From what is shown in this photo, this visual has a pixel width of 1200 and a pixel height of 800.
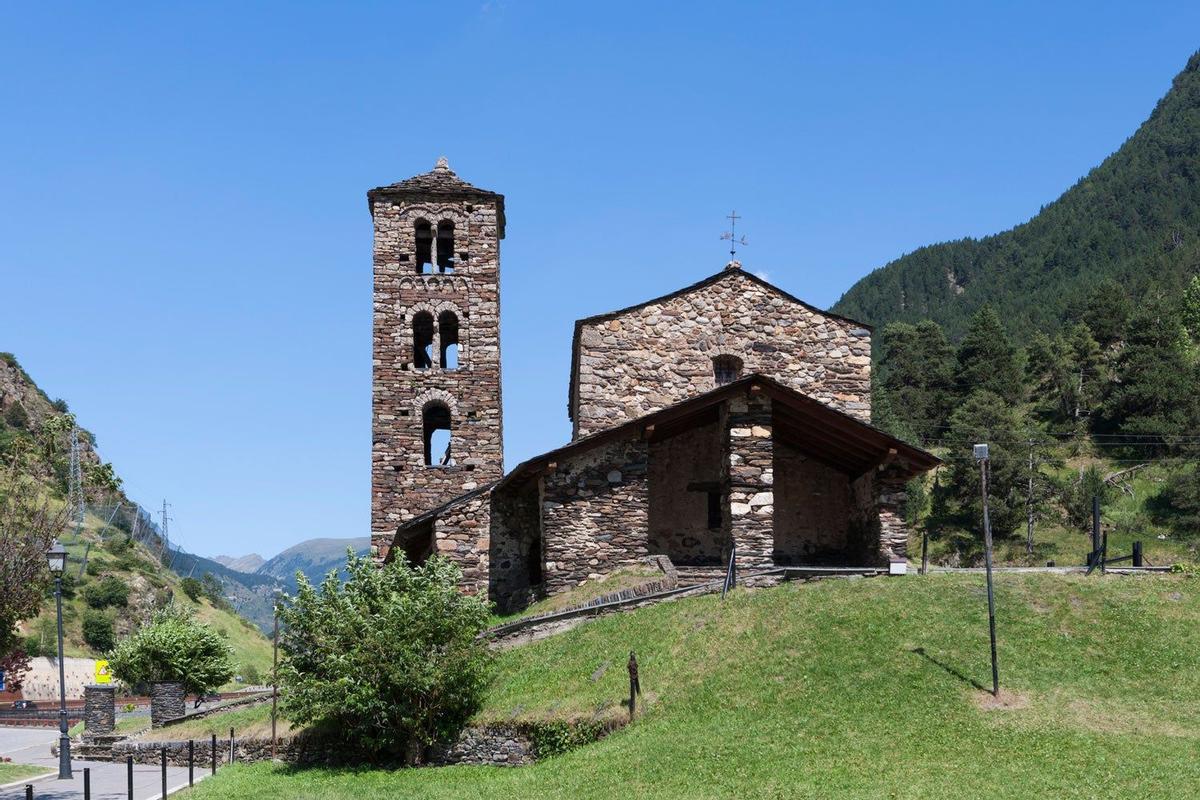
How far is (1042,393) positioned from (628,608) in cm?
8028

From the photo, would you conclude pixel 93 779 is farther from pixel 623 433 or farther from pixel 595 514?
pixel 623 433

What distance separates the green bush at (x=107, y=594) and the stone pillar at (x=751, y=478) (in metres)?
79.4

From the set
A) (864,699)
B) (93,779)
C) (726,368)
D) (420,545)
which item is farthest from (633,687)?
(726,368)

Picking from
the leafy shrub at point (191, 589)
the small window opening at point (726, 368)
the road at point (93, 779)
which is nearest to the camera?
the road at point (93, 779)

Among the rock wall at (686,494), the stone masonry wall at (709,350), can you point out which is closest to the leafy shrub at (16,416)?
the stone masonry wall at (709,350)

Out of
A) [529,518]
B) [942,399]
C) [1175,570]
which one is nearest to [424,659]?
[529,518]

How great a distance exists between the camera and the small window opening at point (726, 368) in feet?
110

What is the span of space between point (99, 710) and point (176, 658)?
8713 millimetres

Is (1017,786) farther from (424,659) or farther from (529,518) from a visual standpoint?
(529,518)

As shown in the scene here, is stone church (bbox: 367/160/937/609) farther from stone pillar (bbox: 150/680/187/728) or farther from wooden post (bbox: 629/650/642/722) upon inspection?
stone pillar (bbox: 150/680/187/728)

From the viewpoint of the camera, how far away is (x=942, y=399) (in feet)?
302

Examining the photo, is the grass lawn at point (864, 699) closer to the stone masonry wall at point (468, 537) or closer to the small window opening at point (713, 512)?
the small window opening at point (713, 512)

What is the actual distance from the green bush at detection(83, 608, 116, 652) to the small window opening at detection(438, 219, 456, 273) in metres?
59.4

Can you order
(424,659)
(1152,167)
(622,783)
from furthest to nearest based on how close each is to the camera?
A: (1152,167) < (424,659) < (622,783)
